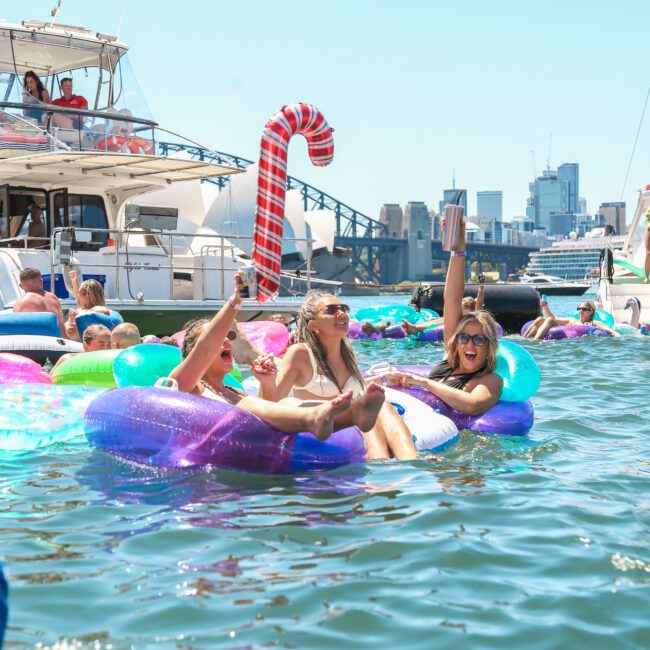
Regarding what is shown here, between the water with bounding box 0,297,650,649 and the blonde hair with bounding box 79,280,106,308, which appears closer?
the water with bounding box 0,297,650,649

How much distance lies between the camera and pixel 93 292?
1221cm

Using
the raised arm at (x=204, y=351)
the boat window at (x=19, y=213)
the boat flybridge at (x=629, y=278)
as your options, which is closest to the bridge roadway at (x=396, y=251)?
the boat flybridge at (x=629, y=278)

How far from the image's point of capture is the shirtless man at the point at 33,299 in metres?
11.5

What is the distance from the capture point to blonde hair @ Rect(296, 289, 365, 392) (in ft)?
20.8

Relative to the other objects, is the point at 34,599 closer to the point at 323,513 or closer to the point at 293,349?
the point at 323,513

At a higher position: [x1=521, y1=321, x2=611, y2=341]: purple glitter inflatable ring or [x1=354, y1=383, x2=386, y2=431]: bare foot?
[x1=354, y1=383, x2=386, y2=431]: bare foot

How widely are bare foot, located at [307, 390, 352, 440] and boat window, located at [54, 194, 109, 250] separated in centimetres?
1154

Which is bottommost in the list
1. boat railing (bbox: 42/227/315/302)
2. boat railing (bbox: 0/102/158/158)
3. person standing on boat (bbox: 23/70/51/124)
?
boat railing (bbox: 42/227/315/302)

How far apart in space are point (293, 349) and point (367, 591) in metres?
2.52

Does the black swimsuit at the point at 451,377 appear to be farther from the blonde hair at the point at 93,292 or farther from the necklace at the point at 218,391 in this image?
the blonde hair at the point at 93,292

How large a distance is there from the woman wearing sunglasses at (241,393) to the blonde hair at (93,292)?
5778mm

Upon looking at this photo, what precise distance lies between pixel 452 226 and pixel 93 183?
35.0 ft

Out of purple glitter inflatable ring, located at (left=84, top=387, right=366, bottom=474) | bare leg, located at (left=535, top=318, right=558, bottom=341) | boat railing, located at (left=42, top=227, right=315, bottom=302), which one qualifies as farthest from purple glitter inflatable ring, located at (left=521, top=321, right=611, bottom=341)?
purple glitter inflatable ring, located at (left=84, top=387, right=366, bottom=474)

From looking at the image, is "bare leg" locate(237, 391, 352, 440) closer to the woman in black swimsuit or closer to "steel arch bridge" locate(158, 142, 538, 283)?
the woman in black swimsuit
